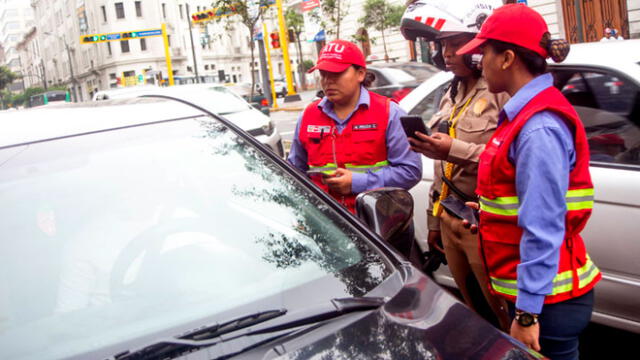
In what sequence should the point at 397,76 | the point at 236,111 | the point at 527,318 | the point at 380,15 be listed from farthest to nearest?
the point at 380,15
the point at 397,76
the point at 236,111
the point at 527,318

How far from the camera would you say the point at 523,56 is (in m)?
2.13

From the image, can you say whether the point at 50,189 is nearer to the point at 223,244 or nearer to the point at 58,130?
the point at 58,130

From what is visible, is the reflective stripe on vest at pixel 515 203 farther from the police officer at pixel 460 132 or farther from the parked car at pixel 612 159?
the parked car at pixel 612 159

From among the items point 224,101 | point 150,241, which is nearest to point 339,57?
point 150,241

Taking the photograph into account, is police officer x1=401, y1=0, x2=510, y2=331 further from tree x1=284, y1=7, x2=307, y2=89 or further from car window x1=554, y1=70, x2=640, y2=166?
tree x1=284, y1=7, x2=307, y2=89

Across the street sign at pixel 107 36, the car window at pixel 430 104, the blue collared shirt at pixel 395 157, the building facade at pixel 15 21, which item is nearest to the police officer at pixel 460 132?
the blue collared shirt at pixel 395 157

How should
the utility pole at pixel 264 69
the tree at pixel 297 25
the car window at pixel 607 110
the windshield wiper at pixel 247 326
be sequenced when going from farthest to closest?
the tree at pixel 297 25 < the utility pole at pixel 264 69 < the car window at pixel 607 110 < the windshield wiper at pixel 247 326

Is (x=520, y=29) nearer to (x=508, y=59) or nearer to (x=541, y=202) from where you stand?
(x=508, y=59)

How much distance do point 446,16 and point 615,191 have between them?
1.15 meters

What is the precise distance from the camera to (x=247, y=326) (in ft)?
5.29

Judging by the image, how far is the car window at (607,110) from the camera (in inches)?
121

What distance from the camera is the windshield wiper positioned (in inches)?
59.7

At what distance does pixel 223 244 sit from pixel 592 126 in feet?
7.24

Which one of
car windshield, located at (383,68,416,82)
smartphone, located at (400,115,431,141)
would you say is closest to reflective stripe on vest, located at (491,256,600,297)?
smartphone, located at (400,115,431,141)
